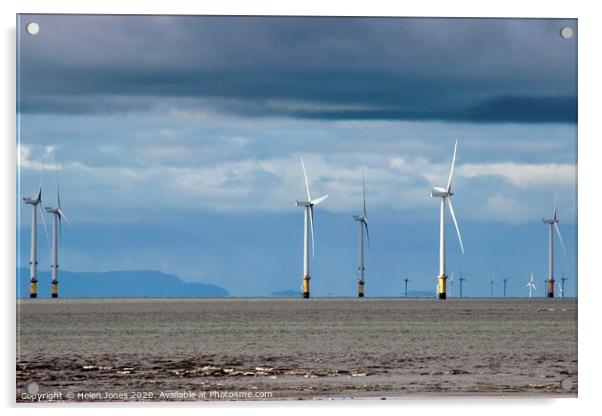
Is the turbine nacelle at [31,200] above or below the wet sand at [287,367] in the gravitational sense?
above

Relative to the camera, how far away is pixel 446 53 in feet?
61.3

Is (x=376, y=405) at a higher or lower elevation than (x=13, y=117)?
lower

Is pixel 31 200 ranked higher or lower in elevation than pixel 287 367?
higher

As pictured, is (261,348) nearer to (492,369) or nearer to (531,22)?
(492,369)

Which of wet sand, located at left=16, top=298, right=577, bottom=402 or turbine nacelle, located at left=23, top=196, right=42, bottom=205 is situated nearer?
→ turbine nacelle, located at left=23, top=196, right=42, bottom=205

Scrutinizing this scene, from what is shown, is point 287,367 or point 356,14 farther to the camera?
point 287,367

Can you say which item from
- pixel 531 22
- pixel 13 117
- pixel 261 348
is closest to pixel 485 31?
pixel 531 22

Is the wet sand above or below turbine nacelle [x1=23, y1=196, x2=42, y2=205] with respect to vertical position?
below

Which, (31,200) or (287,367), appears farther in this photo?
(287,367)

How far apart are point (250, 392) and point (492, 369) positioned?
821 centimetres

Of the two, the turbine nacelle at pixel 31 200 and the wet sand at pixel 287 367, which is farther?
the wet sand at pixel 287 367

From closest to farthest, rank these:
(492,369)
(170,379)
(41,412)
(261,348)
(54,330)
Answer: (41,412), (170,379), (492,369), (261,348), (54,330)

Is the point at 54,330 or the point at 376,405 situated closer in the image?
the point at 376,405
